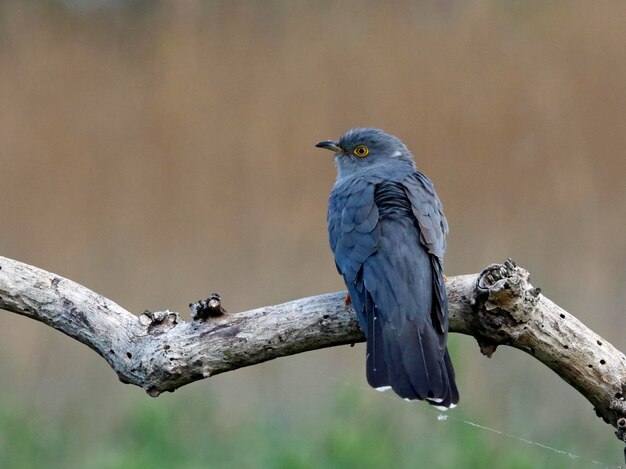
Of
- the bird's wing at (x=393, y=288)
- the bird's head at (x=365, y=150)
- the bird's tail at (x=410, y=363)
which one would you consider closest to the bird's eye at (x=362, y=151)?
the bird's head at (x=365, y=150)

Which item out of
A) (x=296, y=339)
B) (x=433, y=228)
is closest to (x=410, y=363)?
(x=296, y=339)

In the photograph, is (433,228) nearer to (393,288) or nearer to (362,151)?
(393,288)

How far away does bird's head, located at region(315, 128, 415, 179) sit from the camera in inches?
203

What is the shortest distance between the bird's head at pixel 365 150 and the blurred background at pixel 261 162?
4.18ft

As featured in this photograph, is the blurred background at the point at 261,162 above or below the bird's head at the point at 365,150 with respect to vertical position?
above

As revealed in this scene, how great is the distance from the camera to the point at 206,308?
4.03m

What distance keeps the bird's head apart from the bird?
0.60 m

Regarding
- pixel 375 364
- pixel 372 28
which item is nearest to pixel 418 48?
pixel 372 28

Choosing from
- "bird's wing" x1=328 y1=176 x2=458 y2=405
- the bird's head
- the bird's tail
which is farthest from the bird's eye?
the bird's tail

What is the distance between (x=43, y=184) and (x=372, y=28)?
80.1 inches

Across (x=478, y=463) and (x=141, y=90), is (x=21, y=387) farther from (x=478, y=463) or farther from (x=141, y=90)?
(x=478, y=463)

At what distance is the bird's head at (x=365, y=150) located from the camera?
515 cm

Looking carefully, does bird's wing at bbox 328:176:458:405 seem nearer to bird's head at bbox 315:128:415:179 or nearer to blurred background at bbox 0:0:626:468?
bird's head at bbox 315:128:415:179

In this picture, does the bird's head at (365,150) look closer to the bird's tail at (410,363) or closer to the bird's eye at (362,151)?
the bird's eye at (362,151)
